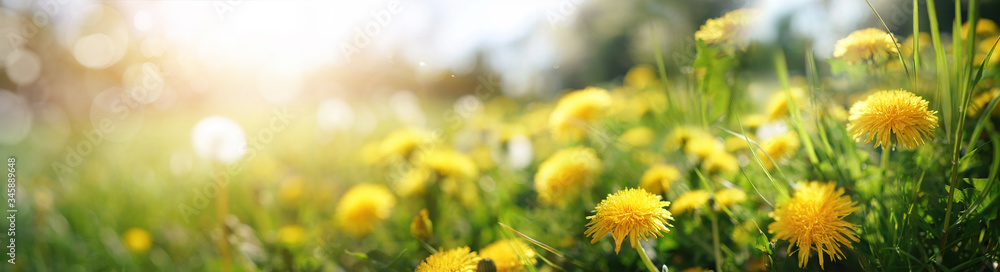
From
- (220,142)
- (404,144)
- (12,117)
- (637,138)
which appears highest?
(12,117)

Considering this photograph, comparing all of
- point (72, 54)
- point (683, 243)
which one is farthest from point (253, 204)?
point (72, 54)

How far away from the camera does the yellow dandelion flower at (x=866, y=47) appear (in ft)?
2.22

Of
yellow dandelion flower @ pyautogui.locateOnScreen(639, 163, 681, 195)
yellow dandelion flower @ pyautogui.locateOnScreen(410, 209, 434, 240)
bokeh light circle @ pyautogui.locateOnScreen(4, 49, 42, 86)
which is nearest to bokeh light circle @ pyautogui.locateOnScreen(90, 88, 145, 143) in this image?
bokeh light circle @ pyautogui.locateOnScreen(4, 49, 42, 86)

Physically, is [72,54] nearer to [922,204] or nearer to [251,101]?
[251,101]

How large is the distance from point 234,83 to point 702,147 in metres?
4.09

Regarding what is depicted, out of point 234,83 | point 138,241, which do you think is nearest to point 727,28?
point 138,241

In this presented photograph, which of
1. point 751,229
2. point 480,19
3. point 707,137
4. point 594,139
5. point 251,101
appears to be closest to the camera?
point 751,229

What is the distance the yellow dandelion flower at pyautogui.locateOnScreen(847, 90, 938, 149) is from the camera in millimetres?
524

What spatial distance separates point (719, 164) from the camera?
0.93 m

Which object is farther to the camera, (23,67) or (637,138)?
(23,67)

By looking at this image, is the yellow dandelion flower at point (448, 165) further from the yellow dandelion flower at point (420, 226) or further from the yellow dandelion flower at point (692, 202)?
the yellow dandelion flower at point (692, 202)

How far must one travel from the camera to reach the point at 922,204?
59 centimetres

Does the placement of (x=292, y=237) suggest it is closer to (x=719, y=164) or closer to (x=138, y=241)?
(x=138, y=241)

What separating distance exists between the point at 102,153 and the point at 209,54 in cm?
86
